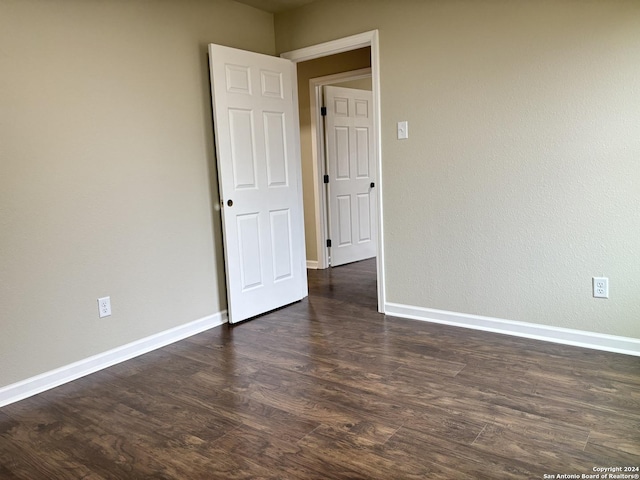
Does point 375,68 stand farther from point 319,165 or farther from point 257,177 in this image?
point 319,165

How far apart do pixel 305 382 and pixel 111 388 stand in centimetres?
108

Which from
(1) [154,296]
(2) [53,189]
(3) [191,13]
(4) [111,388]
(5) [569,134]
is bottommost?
(4) [111,388]

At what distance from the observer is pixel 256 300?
3805 mm

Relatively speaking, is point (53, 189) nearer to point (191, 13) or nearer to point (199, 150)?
point (199, 150)

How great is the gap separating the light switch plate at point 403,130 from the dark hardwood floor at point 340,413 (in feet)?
4.61

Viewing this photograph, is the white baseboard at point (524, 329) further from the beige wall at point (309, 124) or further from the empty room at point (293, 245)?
the beige wall at point (309, 124)

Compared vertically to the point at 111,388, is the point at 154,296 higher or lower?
higher

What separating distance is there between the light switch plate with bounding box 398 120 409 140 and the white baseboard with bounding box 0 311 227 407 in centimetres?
190

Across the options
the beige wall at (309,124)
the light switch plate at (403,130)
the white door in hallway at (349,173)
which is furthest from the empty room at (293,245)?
the white door in hallway at (349,173)

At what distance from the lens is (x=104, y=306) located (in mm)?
2951

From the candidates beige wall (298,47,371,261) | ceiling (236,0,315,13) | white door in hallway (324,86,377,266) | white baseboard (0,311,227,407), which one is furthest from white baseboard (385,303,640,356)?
ceiling (236,0,315,13)

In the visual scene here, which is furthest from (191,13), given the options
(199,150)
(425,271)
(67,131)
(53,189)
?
(425,271)

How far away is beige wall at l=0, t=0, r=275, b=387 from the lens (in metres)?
2.53

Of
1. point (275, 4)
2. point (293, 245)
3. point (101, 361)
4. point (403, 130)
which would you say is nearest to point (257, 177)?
point (293, 245)
